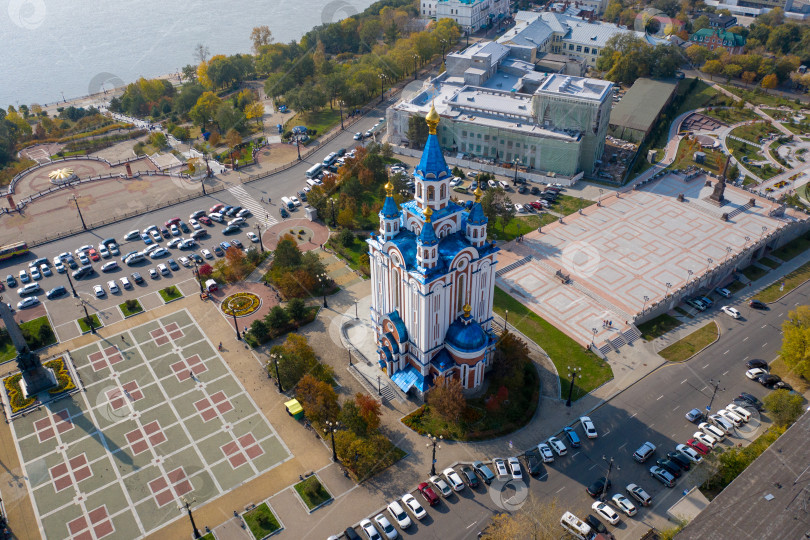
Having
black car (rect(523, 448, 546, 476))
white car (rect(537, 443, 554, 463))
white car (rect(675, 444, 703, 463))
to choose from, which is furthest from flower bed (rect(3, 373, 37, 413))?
white car (rect(675, 444, 703, 463))

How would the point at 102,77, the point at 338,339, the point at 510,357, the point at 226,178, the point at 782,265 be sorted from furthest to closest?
the point at 102,77 → the point at 226,178 → the point at 782,265 → the point at 338,339 → the point at 510,357

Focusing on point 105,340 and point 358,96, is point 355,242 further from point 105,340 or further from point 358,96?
point 358,96

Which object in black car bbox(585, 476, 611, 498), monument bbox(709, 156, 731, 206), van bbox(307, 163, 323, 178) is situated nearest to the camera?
black car bbox(585, 476, 611, 498)

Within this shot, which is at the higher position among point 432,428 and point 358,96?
point 358,96

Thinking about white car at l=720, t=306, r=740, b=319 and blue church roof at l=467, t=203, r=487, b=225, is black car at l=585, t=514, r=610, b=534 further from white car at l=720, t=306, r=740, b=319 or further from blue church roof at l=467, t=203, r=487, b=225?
white car at l=720, t=306, r=740, b=319

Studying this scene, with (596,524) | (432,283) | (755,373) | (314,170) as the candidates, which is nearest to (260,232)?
(314,170)

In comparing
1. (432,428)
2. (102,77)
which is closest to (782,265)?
(432,428)
